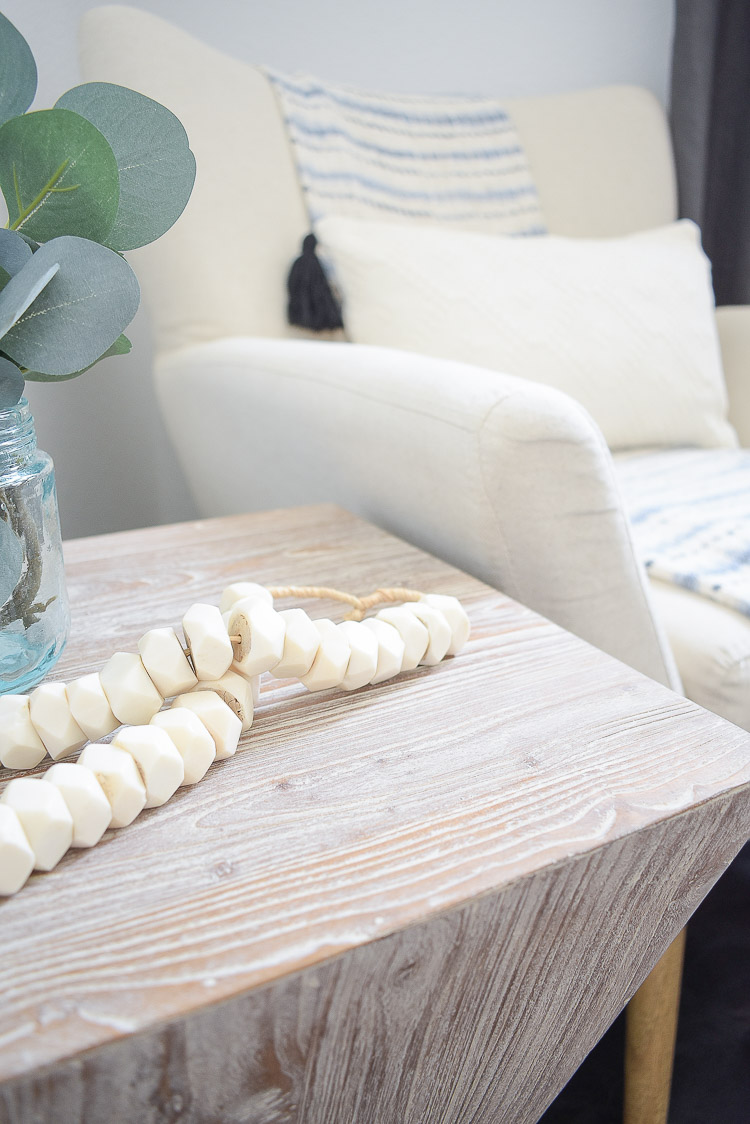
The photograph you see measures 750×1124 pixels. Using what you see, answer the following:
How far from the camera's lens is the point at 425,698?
1.58 feet

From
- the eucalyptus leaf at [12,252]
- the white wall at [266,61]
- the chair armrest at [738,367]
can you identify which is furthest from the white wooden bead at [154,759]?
the chair armrest at [738,367]

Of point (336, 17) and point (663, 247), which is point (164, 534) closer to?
point (663, 247)

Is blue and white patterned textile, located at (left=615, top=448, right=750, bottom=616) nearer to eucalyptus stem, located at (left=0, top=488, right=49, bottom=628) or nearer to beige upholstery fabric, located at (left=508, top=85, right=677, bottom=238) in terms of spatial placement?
eucalyptus stem, located at (left=0, top=488, right=49, bottom=628)

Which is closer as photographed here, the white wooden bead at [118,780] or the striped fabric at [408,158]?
the white wooden bead at [118,780]

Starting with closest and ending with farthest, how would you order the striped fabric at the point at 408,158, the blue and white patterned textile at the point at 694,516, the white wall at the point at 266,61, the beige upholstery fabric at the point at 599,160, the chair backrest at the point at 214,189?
1. the blue and white patterned textile at the point at 694,516
2. the chair backrest at the point at 214,189
3. the striped fabric at the point at 408,158
4. the white wall at the point at 266,61
5. the beige upholstery fabric at the point at 599,160

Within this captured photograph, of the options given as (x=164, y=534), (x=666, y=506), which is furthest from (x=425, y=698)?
(x=666, y=506)

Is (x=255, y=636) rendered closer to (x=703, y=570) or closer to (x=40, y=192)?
(x=40, y=192)

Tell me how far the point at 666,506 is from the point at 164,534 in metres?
0.58

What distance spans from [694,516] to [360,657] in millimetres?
565

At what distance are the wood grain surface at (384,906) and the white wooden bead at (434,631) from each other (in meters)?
0.01

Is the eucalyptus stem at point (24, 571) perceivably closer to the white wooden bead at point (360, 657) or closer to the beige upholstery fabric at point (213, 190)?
the white wooden bead at point (360, 657)

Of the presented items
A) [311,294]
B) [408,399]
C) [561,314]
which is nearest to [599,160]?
[561,314]

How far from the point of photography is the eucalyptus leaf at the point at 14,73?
394 millimetres

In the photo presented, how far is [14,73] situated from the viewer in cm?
40
